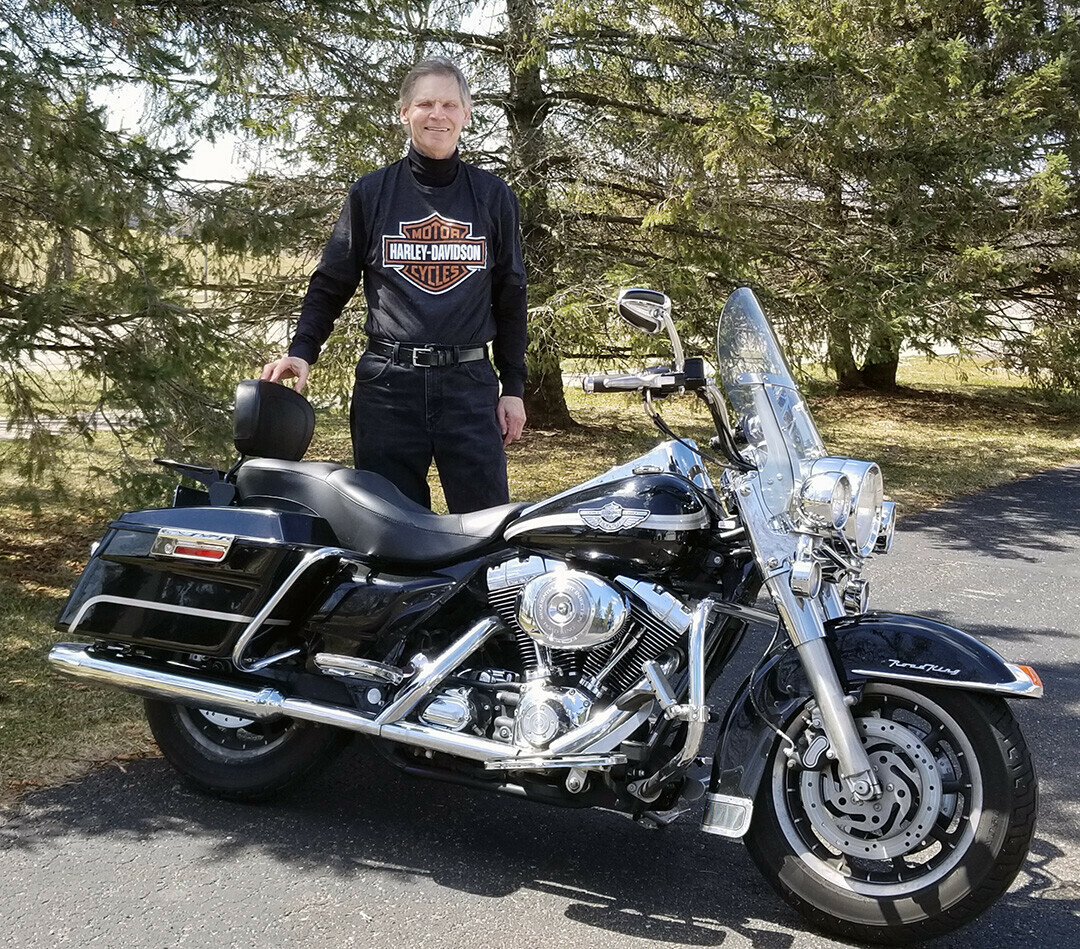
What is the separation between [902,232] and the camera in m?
10.7

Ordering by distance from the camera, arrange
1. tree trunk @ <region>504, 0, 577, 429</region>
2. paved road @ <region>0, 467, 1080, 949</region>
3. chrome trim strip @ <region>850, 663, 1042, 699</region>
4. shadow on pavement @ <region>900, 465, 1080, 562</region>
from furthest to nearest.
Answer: tree trunk @ <region>504, 0, 577, 429</region>, shadow on pavement @ <region>900, 465, 1080, 562</region>, paved road @ <region>0, 467, 1080, 949</region>, chrome trim strip @ <region>850, 663, 1042, 699</region>

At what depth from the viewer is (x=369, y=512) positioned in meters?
3.14

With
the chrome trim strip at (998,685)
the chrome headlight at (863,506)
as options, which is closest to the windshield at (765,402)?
the chrome headlight at (863,506)

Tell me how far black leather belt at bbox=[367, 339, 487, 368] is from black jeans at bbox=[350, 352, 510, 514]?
0.06 ft

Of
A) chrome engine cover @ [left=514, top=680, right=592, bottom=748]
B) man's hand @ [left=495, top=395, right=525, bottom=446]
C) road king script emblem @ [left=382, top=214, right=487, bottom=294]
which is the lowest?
chrome engine cover @ [left=514, top=680, right=592, bottom=748]

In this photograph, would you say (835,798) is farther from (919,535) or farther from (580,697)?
(919,535)

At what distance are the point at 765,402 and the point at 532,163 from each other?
748cm

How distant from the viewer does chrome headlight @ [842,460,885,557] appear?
2686mm

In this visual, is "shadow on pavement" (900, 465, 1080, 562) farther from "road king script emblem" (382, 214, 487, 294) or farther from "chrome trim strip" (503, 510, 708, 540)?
"chrome trim strip" (503, 510, 708, 540)

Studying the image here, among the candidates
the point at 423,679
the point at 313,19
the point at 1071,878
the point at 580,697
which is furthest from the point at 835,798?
the point at 313,19

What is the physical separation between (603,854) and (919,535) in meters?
5.13

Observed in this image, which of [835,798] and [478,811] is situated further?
[478,811]

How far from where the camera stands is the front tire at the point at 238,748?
3377 millimetres

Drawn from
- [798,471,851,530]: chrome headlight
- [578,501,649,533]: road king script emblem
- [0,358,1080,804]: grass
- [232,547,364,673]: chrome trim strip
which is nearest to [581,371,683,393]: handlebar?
[578,501,649,533]: road king script emblem
